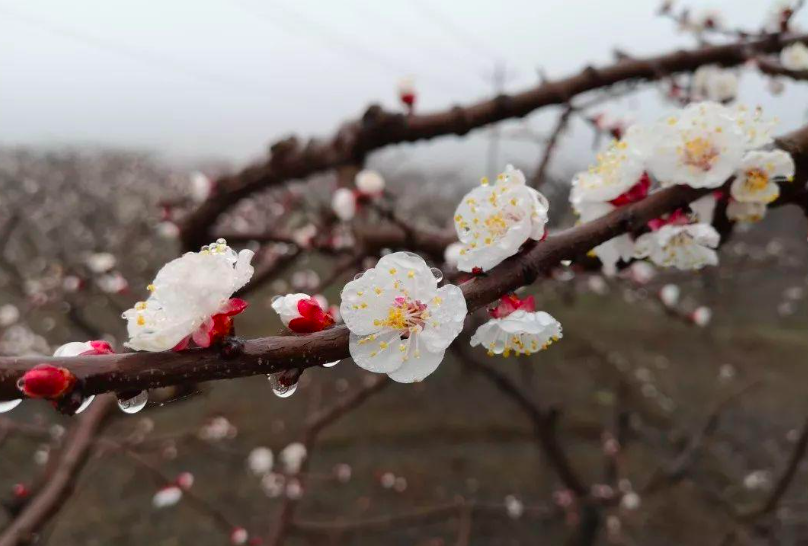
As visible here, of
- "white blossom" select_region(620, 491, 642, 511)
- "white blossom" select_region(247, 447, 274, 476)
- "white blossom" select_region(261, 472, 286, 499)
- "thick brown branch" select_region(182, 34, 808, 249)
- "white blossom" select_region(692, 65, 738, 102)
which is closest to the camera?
"thick brown branch" select_region(182, 34, 808, 249)

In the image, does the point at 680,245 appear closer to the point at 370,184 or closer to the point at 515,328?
the point at 515,328

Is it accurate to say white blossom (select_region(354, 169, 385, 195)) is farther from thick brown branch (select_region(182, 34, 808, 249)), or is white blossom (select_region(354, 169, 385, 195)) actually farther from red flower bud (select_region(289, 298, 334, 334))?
red flower bud (select_region(289, 298, 334, 334))

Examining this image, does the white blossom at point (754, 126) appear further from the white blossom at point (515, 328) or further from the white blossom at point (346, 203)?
the white blossom at point (346, 203)

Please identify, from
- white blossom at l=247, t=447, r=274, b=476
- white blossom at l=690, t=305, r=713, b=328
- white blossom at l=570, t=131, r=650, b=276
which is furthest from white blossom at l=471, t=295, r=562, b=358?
white blossom at l=247, t=447, r=274, b=476

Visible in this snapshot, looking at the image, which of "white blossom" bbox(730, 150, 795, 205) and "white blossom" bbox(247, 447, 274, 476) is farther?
"white blossom" bbox(247, 447, 274, 476)

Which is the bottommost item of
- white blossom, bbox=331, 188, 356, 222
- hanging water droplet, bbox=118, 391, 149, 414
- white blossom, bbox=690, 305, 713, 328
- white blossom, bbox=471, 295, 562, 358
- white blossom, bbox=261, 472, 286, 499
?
white blossom, bbox=261, 472, 286, 499

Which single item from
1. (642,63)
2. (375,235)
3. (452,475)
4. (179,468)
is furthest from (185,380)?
(179,468)

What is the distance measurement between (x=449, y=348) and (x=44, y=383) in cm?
112

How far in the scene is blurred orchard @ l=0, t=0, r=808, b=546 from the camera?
1.50 feet

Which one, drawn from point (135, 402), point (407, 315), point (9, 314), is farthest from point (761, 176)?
point (9, 314)

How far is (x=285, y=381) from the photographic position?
0.42 meters

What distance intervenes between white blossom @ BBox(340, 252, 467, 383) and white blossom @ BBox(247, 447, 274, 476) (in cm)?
371

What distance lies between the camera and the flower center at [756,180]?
630 millimetres

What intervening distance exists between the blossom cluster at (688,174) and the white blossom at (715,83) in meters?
1.40
